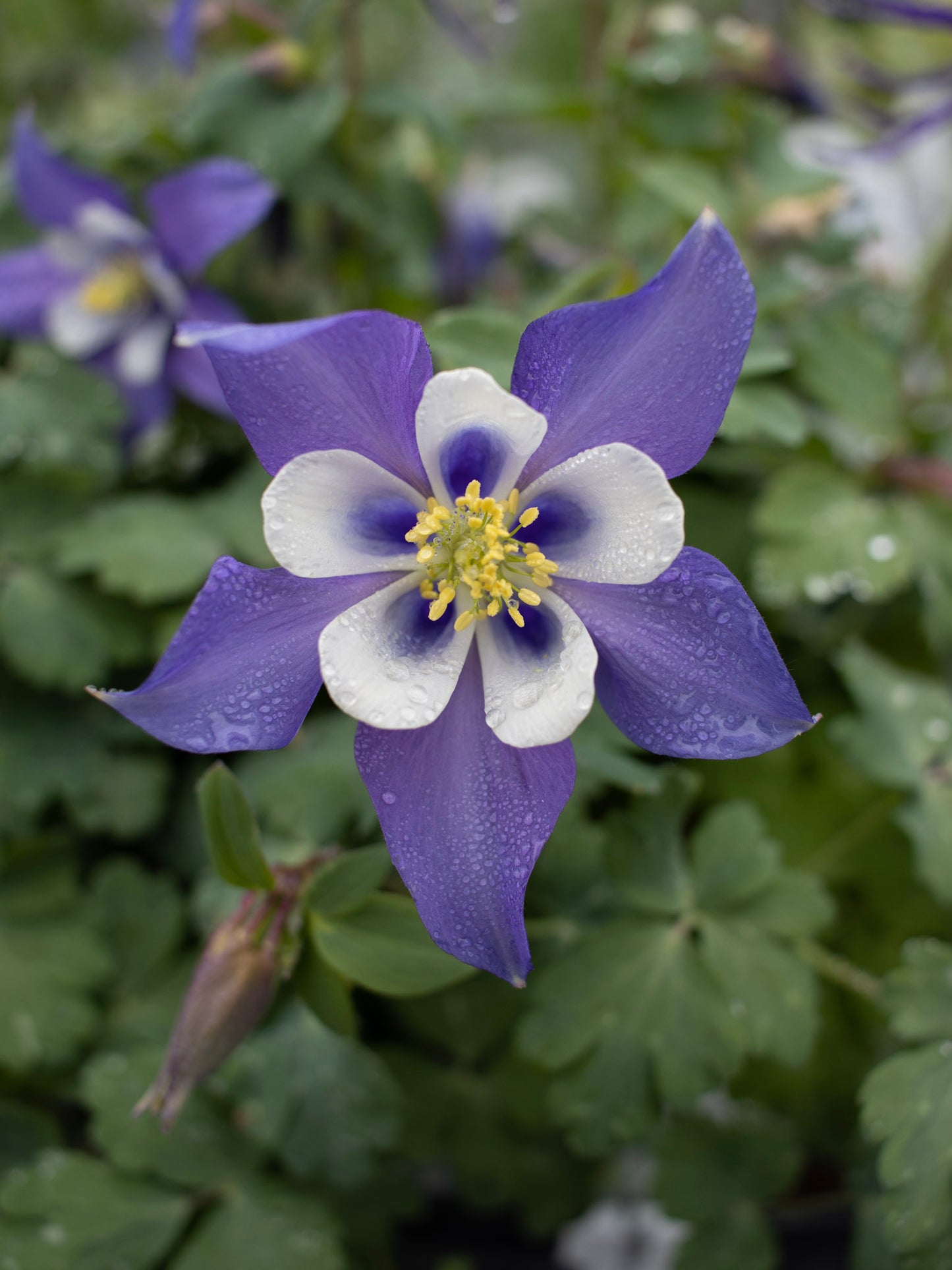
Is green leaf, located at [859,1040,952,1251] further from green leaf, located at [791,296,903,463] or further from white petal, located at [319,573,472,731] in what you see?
green leaf, located at [791,296,903,463]

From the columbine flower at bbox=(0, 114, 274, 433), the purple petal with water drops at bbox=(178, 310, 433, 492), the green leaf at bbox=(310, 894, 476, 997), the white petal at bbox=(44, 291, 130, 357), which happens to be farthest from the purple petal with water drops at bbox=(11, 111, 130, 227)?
the green leaf at bbox=(310, 894, 476, 997)

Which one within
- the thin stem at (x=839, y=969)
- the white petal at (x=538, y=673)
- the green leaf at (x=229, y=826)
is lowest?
the thin stem at (x=839, y=969)

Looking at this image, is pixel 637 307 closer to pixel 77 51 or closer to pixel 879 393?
pixel 879 393

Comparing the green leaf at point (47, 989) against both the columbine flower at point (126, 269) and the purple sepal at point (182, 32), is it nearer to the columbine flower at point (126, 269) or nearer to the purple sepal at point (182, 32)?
the columbine flower at point (126, 269)

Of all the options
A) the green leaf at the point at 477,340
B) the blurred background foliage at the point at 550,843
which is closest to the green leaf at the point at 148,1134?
the blurred background foliage at the point at 550,843

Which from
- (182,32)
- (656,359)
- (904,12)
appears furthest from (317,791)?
(904,12)

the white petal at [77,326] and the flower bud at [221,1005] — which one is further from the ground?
the white petal at [77,326]
